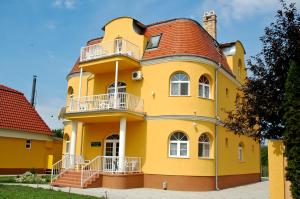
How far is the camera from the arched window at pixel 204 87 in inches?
749

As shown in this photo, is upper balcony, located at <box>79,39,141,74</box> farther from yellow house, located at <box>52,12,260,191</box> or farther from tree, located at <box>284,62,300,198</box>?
tree, located at <box>284,62,300,198</box>

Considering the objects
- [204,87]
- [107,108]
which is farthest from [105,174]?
[204,87]

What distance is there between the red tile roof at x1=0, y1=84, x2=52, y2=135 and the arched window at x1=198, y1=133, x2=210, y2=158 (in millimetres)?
13342

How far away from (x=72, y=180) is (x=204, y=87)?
8.51 metres

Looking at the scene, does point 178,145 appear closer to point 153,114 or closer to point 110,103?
point 153,114

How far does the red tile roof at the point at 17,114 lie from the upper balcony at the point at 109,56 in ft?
25.2

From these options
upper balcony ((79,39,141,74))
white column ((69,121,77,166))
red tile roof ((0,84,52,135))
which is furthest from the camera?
red tile roof ((0,84,52,135))

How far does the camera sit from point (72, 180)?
17344 mm

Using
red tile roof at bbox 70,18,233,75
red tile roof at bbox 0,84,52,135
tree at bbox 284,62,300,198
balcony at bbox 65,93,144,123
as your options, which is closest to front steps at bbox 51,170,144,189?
balcony at bbox 65,93,144,123

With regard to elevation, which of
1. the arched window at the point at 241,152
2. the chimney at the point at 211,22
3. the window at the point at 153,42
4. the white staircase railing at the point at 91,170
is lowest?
the white staircase railing at the point at 91,170

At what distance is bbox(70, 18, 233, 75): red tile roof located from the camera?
1897 cm

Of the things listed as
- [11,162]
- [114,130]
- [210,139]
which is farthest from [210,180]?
[11,162]

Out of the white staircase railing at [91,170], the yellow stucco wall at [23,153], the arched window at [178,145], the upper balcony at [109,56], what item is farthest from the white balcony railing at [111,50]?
the yellow stucco wall at [23,153]

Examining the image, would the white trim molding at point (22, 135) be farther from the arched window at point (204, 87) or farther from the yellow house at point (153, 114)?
the arched window at point (204, 87)
